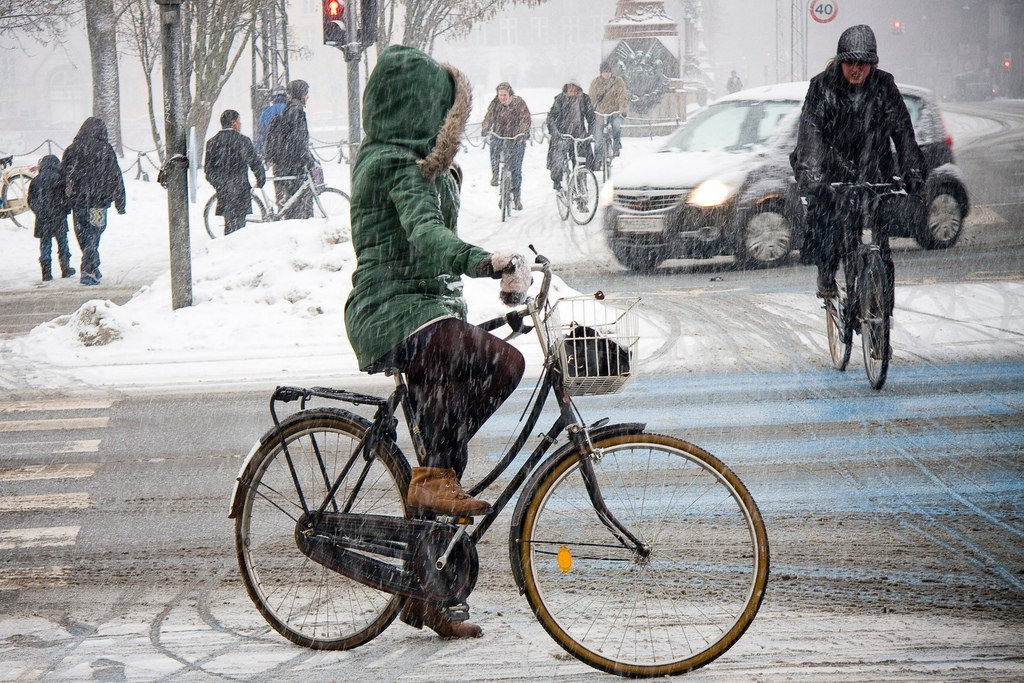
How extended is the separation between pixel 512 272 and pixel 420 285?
0.42m

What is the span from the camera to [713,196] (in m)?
12.8

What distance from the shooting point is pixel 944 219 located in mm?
13656

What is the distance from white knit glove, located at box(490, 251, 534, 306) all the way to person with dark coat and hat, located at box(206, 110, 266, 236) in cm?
1299

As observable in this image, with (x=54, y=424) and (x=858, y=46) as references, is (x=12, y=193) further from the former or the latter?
(x=858, y=46)

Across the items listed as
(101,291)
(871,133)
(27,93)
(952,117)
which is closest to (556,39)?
(27,93)

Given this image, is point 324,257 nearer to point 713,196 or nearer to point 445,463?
point 713,196

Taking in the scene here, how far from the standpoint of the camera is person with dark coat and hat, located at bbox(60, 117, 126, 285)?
1466cm

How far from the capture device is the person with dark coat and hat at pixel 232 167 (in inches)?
623

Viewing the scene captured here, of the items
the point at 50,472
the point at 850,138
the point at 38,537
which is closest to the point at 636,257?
the point at 850,138

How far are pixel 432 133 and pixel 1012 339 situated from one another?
22.3ft

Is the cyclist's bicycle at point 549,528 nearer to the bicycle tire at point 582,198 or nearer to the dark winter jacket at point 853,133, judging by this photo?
the dark winter jacket at point 853,133

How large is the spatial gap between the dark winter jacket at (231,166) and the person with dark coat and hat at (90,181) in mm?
1373

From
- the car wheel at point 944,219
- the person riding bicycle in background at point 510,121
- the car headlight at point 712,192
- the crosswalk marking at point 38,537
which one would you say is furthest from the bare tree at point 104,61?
the crosswalk marking at point 38,537

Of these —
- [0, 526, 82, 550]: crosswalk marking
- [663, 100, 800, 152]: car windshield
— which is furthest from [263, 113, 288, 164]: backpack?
[0, 526, 82, 550]: crosswalk marking
